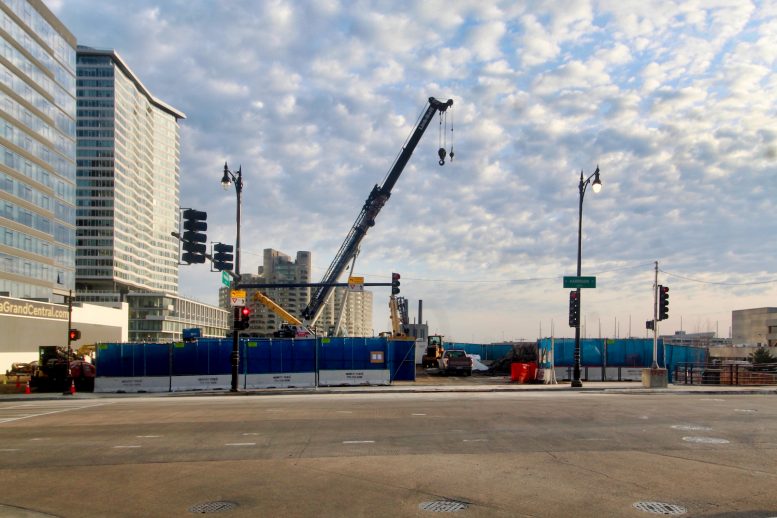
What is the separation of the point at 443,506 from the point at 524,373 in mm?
29034

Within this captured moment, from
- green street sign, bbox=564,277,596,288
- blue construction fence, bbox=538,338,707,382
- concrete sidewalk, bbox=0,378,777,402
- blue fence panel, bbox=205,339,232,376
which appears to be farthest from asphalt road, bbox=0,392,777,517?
blue construction fence, bbox=538,338,707,382

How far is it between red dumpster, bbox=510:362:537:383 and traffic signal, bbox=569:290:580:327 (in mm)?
4031

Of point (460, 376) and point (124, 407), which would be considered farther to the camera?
point (460, 376)

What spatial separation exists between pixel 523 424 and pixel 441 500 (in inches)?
312

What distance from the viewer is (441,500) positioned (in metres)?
9.06

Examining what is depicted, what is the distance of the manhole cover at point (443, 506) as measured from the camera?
8562mm

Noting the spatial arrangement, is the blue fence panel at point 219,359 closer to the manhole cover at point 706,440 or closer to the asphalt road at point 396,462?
the asphalt road at point 396,462

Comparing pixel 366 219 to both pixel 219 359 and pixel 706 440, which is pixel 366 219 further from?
pixel 706 440

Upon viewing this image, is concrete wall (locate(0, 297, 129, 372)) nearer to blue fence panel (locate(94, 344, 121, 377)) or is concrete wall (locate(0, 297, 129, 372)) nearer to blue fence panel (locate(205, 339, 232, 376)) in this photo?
blue fence panel (locate(94, 344, 121, 377))

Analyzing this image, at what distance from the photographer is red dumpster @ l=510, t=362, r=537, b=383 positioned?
1448 inches

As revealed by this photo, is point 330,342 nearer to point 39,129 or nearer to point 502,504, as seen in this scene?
point 502,504

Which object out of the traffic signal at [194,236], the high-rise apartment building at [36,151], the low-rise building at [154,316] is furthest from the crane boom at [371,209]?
the low-rise building at [154,316]

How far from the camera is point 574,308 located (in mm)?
34406

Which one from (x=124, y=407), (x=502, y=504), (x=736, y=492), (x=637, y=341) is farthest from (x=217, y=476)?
(x=637, y=341)
